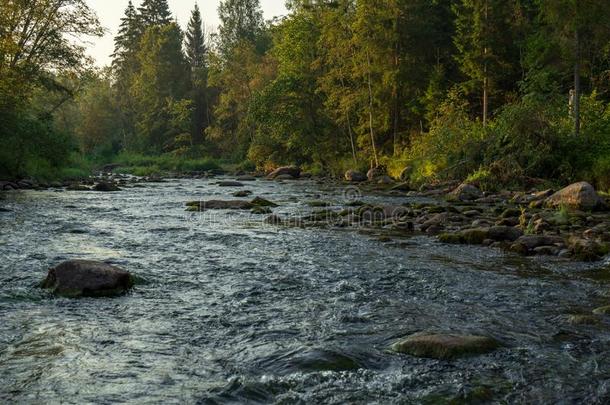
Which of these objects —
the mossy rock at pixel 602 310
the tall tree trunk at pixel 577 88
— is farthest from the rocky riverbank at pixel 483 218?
the tall tree trunk at pixel 577 88

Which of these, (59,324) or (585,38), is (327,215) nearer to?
(59,324)

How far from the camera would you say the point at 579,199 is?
16.6 m

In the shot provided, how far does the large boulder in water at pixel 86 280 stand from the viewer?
7832 millimetres

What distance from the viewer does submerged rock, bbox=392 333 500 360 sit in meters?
5.62

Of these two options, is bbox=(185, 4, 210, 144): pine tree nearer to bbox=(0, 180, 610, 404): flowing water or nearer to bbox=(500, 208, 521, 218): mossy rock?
bbox=(500, 208, 521, 218): mossy rock

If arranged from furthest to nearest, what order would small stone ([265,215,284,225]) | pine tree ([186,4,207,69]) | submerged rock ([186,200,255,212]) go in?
1. pine tree ([186,4,207,69])
2. submerged rock ([186,200,255,212])
3. small stone ([265,215,284,225])

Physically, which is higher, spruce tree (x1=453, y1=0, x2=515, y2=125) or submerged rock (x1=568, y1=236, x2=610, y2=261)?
spruce tree (x1=453, y1=0, x2=515, y2=125)

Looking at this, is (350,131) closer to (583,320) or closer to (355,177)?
(355,177)

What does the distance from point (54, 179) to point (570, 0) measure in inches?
1041

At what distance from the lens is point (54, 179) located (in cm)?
3125

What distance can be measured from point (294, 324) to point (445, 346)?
183cm

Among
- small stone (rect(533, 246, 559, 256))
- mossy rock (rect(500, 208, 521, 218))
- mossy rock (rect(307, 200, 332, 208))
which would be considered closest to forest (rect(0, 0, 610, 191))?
mossy rock (rect(500, 208, 521, 218))

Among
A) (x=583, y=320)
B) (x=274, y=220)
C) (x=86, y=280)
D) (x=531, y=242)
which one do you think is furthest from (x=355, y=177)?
(x=583, y=320)

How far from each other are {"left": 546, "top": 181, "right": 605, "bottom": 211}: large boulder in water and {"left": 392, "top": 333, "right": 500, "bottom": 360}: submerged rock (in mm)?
12151
